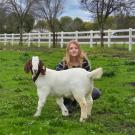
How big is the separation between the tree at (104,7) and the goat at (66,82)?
77.1ft

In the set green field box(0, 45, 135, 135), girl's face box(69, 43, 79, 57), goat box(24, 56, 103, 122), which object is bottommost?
green field box(0, 45, 135, 135)

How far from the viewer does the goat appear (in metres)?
8.43

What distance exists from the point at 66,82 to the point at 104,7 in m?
25.5

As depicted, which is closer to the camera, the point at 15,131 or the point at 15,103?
the point at 15,131

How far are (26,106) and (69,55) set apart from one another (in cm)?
164

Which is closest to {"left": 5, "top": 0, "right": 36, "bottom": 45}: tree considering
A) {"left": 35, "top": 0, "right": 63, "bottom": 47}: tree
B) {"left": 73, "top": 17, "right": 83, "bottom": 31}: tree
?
{"left": 35, "top": 0, "right": 63, "bottom": 47}: tree

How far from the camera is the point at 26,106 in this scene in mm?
10008

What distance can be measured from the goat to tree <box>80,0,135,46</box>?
23510 millimetres

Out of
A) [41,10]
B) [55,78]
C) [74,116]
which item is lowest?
[74,116]

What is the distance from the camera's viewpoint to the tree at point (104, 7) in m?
32.7

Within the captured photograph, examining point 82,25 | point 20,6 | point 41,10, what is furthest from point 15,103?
point 82,25

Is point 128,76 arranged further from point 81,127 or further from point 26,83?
point 81,127

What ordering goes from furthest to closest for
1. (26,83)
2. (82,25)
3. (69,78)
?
1. (82,25)
2. (26,83)
3. (69,78)

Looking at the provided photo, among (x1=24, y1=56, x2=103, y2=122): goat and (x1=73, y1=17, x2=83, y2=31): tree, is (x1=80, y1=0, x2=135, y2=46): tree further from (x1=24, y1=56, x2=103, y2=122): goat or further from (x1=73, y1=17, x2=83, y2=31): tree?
(x1=73, y1=17, x2=83, y2=31): tree
